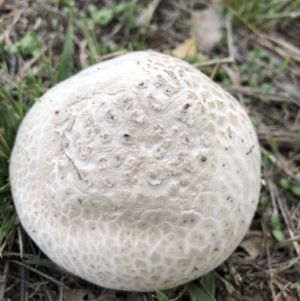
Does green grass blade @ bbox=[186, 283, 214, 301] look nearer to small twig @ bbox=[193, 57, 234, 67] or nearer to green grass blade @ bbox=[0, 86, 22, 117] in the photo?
green grass blade @ bbox=[0, 86, 22, 117]

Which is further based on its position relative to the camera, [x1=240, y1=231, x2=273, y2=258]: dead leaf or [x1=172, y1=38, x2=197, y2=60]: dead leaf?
[x1=172, y1=38, x2=197, y2=60]: dead leaf

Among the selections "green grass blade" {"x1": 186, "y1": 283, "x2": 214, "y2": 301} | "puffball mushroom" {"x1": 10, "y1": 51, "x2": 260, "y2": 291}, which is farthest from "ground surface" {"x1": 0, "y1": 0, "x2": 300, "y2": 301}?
"puffball mushroom" {"x1": 10, "y1": 51, "x2": 260, "y2": 291}

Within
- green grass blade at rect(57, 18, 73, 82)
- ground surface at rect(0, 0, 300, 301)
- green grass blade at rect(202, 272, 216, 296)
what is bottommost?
green grass blade at rect(202, 272, 216, 296)

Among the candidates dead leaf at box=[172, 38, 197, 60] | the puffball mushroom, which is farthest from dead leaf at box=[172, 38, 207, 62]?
the puffball mushroom

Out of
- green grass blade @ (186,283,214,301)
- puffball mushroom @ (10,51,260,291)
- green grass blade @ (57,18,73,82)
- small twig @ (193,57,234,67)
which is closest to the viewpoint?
puffball mushroom @ (10,51,260,291)

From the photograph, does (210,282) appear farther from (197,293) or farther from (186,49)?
(186,49)

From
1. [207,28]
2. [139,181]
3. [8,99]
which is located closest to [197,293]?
[139,181]

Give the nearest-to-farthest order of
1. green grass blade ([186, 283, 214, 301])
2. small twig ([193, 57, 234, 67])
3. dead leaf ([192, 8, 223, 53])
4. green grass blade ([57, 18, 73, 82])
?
1. green grass blade ([186, 283, 214, 301])
2. green grass blade ([57, 18, 73, 82])
3. small twig ([193, 57, 234, 67])
4. dead leaf ([192, 8, 223, 53])

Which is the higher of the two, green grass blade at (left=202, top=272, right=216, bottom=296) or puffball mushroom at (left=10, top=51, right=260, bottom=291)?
puffball mushroom at (left=10, top=51, right=260, bottom=291)

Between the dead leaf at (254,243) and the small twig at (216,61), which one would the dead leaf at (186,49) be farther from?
the dead leaf at (254,243)
